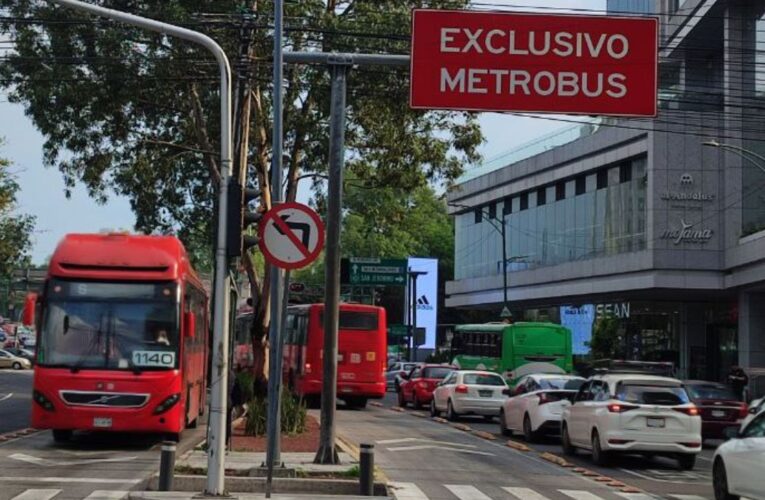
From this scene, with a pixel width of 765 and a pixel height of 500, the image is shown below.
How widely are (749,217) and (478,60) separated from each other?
3499 centimetres

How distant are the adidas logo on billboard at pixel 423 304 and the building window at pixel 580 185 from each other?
2458cm

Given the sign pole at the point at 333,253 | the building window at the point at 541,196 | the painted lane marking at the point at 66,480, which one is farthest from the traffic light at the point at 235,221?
the building window at the point at 541,196

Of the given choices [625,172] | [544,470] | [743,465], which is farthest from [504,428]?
[625,172]

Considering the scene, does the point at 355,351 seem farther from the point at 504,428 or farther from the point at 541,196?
the point at 541,196

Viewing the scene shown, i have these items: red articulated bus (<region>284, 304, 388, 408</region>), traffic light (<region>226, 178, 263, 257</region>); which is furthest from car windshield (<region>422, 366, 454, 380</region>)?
traffic light (<region>226, 178, 263, 257</region>)

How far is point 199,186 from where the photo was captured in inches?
1296

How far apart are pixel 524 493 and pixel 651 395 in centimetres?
526

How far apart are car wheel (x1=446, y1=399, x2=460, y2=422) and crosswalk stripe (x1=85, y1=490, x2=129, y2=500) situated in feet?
61.3

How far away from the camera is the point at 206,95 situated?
27.8 metres

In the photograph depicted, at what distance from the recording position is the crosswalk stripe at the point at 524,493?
1470 centimetres

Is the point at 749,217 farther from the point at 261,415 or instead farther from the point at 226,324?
the point at 226,324

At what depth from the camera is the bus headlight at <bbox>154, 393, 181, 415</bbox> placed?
739 inches

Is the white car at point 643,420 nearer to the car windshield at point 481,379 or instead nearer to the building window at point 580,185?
the car windshield at point 481,379

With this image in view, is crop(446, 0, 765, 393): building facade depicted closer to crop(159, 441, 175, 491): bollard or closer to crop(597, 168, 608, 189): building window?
crop(597, 168, 608, 189): building window
